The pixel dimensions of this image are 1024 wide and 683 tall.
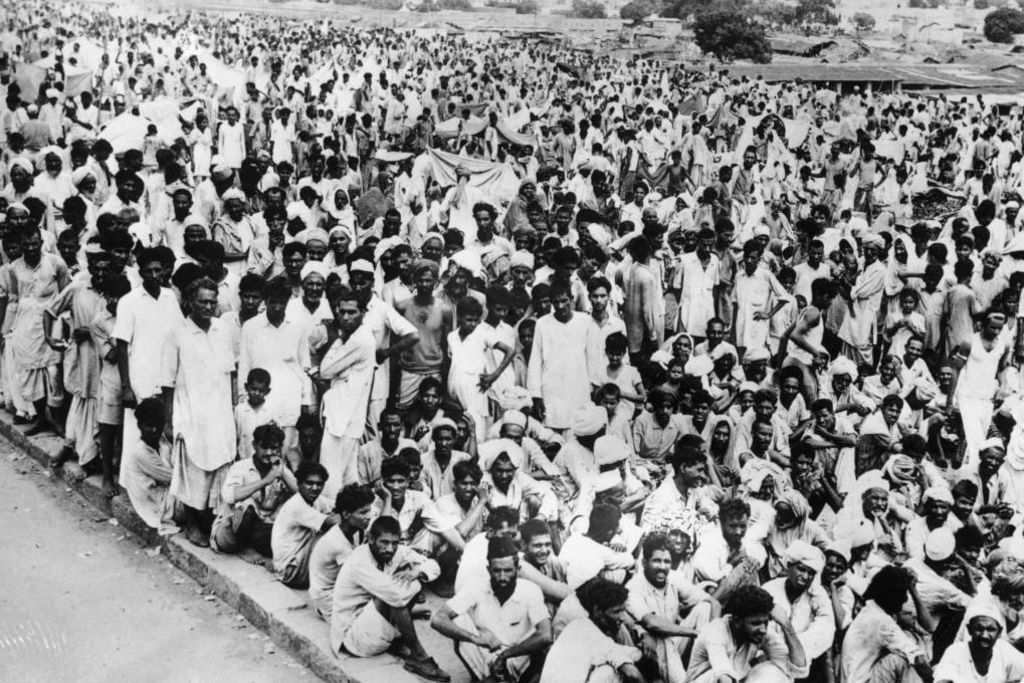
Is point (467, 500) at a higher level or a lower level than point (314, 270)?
lower

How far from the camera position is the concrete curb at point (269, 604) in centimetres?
524

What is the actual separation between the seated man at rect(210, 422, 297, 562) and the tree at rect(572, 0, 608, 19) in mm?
16918

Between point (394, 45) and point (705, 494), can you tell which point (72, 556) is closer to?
point (705, 494)

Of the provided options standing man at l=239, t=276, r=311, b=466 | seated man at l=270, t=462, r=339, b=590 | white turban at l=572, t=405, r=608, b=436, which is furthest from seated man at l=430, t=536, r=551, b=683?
standing man at l=239, t=276, r=311, b=466

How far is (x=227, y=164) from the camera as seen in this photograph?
46.1 ft

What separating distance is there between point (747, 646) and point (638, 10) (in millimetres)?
19348

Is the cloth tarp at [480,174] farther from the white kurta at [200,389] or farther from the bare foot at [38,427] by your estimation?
the white kurta at [200,389]

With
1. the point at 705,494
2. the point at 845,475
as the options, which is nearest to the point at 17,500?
the point at 705,494

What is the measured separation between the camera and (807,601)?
17.0 ft

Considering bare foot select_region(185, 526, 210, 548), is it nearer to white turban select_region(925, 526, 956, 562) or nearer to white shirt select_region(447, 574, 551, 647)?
white shirt select_region(447, 574, 551, 647)

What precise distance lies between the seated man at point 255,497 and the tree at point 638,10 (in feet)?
58.3

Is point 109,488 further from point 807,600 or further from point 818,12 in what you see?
point 818,12

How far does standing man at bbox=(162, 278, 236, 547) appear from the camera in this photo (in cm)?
611

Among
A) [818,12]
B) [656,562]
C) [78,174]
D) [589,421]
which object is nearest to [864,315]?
[589,421]
